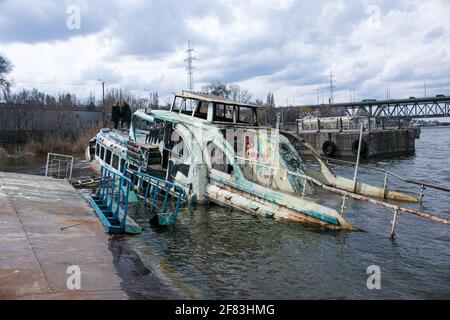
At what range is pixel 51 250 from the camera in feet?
23.8

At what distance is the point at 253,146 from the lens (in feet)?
46.2

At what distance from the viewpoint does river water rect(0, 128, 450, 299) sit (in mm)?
6777

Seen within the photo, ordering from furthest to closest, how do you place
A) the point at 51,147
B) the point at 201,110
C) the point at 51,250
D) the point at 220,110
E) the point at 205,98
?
the point at 51,147
the point at 201,110
the point at 220,110
the point at 205,98
the point at 51,250

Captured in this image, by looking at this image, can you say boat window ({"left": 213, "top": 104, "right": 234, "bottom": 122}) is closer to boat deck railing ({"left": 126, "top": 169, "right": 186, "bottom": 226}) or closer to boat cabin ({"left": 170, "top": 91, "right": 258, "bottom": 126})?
boat cabin ({"left": 170, "top": 91, "right": 258, "bottom": 126})

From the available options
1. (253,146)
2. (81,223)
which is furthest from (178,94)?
(81,223)

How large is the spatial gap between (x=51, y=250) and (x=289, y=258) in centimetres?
463

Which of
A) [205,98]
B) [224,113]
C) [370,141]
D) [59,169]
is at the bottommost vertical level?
[59,169]

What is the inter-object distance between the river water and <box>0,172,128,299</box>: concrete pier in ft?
1.93

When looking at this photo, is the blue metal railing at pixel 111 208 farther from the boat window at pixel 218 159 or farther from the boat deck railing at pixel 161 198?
the boat window at pixel 218 159

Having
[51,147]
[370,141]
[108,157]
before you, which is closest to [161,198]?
[108,157]

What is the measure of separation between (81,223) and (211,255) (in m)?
3.25

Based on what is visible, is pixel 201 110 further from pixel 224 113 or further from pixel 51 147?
pixel 51 147

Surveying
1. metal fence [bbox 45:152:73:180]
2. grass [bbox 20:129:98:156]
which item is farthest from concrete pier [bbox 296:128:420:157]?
grass [bbox 20:129:98:156]
